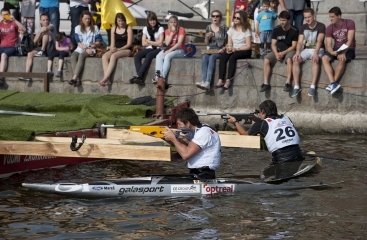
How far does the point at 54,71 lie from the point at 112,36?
207cm

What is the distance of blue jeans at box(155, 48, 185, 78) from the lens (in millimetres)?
18859

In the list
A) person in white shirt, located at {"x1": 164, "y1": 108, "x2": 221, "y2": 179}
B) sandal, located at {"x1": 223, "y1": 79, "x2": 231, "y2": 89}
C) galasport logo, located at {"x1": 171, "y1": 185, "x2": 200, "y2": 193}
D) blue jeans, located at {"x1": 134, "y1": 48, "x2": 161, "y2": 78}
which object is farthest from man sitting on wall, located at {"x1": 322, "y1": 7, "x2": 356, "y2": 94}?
galasport logo, located at {"x1": 171, "y1": 185, "x2": 200, "y2": 193}

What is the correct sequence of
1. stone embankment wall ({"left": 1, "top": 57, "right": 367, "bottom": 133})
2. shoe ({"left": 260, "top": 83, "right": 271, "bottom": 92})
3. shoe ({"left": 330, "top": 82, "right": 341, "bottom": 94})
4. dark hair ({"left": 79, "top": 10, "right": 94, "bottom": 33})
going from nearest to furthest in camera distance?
shoe ({"left": 330, "top": 82, "right": 341, "bottom": 94})
stone embankment wall ({"left": 1, "top": 57, "right": 367, "bottom": 133})
shoe ({"left": 260, "top": 83, "right": 271, "bottom": 92})
dark hair ({"left": 79, "top": 10, "right": 94, "bottom": 33})

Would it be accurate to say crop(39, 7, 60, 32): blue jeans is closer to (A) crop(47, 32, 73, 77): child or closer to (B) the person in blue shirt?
(B) the person in blue shirt

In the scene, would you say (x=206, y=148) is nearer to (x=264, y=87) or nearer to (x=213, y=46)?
(x=264, y=87)

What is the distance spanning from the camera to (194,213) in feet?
36.0

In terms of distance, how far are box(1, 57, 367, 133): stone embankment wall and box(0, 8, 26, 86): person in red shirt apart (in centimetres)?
152

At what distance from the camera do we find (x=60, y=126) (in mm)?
14547

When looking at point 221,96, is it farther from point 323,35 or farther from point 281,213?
point 281,213

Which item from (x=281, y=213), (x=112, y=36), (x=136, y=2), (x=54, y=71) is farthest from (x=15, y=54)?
(x=281, y=213)

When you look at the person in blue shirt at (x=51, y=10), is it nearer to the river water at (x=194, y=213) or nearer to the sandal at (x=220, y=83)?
the sandal at (x=220, y=83)

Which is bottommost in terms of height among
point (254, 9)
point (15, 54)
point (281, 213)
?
point (281, 213)

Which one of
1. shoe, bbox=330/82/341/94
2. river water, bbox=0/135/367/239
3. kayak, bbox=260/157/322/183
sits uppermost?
shoe, bbox=330/82/341/94

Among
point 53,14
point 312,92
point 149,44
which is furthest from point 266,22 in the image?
point 53,14
